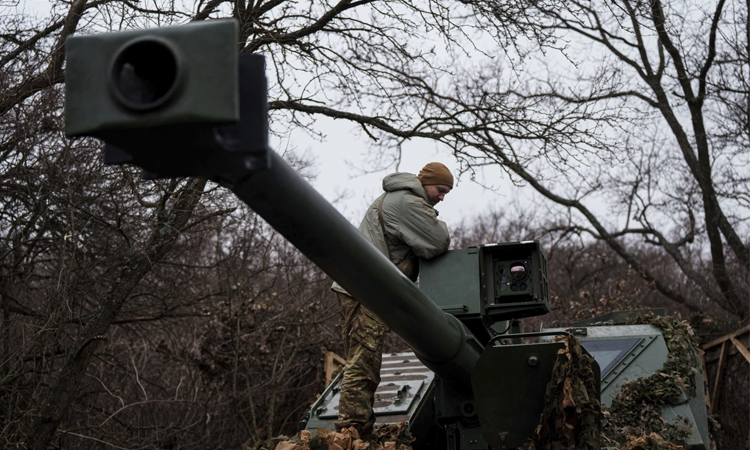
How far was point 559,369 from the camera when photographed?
4324mm

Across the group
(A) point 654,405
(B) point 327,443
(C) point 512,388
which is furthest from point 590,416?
(A) point 654,405

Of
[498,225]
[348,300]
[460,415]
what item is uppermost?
[498,225]

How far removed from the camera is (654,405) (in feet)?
18.1

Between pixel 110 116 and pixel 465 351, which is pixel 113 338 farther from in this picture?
pixel 110 116

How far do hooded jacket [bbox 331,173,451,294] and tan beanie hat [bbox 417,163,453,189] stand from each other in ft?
0.45

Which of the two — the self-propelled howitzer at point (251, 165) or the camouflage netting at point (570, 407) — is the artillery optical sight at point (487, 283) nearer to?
the self-propelled howitzer at point (251, 165)

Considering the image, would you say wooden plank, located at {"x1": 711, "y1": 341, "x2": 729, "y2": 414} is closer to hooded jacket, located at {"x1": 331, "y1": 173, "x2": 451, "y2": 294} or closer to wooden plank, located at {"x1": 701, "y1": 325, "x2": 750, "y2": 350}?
wooden plank, located at {"x1": 701, "y1": 325, "x2": 750, "y2": 350}

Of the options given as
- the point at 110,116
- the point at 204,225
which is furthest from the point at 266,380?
the point at 110,116

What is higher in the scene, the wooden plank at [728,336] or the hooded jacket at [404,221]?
the wooden plank at [728,336]

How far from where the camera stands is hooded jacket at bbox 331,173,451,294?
5.20 m

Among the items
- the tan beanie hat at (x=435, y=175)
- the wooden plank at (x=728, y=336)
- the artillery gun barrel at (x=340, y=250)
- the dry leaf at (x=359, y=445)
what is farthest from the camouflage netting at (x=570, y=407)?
the wooden plank at (x=728, y=336)

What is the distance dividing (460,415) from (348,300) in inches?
39.6

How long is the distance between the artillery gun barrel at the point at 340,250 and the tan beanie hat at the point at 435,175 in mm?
1339

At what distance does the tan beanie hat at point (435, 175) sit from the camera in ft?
17.8
